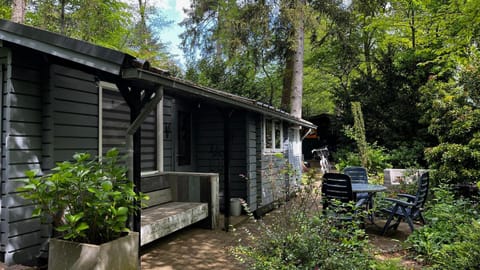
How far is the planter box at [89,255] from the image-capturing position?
8.82ft

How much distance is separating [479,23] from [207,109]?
5701 millimetres

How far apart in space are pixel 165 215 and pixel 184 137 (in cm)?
278

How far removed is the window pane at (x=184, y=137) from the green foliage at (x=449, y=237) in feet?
14.6

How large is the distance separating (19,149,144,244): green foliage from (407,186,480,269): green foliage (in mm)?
3146

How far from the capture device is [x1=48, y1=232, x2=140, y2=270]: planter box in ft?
8.82

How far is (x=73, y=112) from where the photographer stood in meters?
3.77

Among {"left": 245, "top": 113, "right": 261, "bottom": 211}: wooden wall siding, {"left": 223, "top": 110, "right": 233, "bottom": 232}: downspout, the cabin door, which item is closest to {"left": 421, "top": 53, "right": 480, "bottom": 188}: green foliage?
{"left": 245, "top": 113, "right": 261, "bottom": 211}: wooden wall siding

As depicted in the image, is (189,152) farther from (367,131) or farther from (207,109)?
(367,131)

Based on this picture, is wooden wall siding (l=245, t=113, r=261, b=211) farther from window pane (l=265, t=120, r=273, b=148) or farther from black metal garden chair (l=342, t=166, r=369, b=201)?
black metal garden chair (l=342, t=166, r=369, b=201)

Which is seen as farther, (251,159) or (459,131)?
(251,159)

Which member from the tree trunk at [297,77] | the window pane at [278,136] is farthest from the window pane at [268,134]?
the tree trunk at [297,77]

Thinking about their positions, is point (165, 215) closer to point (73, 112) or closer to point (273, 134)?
point (73, 112)

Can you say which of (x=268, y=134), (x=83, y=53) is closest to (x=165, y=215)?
(x=83, y=53)

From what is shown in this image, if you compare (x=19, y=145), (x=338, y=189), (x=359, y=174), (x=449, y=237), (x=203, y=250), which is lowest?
(x=203, y=250)
